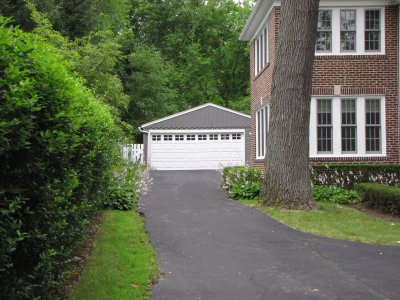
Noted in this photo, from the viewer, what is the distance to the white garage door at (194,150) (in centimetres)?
2783

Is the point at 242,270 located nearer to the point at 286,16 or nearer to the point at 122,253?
the point at 122,253

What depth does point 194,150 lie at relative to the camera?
28156mm

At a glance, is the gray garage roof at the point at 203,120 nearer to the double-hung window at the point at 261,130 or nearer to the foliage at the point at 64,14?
the foliage at the point at 64,14

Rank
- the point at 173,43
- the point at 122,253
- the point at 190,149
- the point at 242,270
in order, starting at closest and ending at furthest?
1. the point at 242,270
2. the point at 122,253
3. the point at 190,149
4. the point at 173,43

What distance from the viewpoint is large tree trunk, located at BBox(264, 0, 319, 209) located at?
474 inches

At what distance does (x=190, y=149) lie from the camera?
28188 mm

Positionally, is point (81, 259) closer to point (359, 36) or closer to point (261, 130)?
point (261, 130)

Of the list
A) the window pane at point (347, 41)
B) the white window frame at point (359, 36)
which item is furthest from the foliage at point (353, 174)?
the window pane at point (347, 41)

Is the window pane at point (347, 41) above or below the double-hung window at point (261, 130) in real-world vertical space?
above

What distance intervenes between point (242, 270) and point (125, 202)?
5821 millimetres

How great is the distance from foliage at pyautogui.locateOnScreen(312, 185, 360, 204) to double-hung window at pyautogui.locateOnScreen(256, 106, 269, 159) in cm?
342

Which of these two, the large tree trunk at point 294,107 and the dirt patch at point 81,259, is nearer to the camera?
the dirt patch at point 81,259

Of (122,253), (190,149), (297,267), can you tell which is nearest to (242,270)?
(297,267)

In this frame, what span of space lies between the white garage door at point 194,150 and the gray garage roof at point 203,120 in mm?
430
